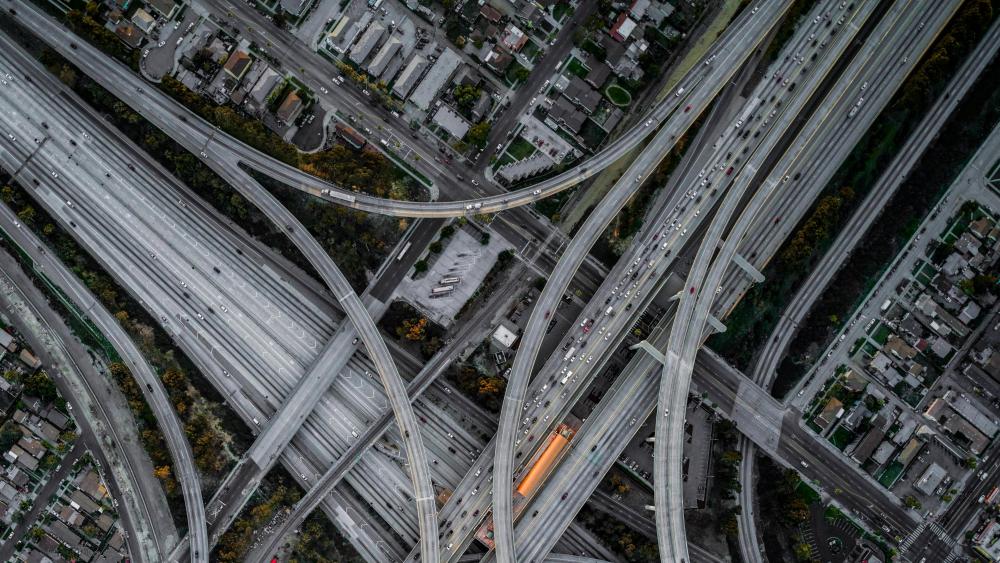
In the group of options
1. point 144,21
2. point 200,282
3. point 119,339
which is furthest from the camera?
point 200,282

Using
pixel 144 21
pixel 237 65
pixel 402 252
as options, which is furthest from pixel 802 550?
pixel 144 21

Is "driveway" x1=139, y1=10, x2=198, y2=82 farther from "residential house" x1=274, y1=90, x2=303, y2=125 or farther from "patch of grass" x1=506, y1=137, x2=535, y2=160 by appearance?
"patch of grass" x1=506, y1=137, x2=535, y2=160

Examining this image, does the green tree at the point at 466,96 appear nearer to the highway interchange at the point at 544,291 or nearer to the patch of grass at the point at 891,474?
the highway interchange at the point at 544,291

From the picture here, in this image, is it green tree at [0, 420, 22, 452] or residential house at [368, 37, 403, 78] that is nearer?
residential house at [368, 37, 403, 78]

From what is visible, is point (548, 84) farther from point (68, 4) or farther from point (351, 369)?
point (68, 4)

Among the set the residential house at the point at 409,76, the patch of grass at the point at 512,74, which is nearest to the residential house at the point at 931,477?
the patch of grass at the point at 512,74

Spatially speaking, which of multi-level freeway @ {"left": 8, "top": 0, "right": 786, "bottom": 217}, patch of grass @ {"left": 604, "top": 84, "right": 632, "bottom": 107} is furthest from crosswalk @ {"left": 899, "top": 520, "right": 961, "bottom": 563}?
patch of grass @ {"left": 604, "top": 84, "right": 632, "bottom": 107}

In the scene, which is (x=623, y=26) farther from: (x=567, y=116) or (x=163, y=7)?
(x=163, y=7)

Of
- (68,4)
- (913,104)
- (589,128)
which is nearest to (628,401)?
(589,128)
